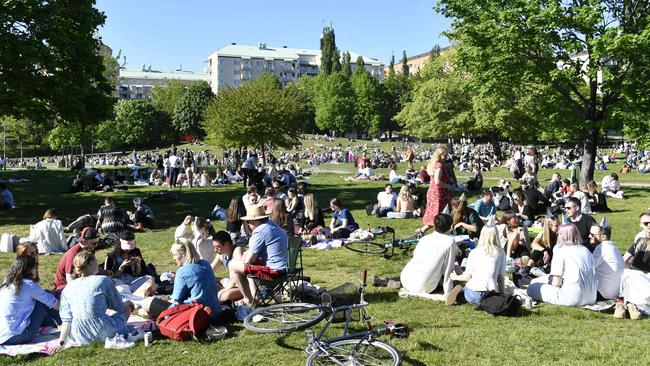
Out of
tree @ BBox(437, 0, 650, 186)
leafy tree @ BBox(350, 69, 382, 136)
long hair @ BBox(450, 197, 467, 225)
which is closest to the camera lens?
long hair @ BBox(450, 197, 467, 225)

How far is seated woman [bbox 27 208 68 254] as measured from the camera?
11.4 m

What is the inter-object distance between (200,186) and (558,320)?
21.7 metres

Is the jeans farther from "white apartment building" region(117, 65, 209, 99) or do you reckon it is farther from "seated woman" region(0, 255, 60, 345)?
"white apartment building" region(117, 65, 209, 99)

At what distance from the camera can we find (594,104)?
67.1 feet

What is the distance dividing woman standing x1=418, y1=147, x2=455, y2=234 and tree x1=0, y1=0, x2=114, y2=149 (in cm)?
1228

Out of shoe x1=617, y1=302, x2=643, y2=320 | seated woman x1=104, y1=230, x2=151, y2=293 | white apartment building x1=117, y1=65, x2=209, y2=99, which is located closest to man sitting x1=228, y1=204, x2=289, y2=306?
seated woman x1=104, y1=230, x2=151, y2=293

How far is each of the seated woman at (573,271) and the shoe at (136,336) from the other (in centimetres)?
529

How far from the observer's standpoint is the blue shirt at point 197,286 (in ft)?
21.6

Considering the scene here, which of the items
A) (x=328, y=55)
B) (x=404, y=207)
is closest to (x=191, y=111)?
(x=328, y=55)

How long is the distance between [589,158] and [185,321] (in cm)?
1843

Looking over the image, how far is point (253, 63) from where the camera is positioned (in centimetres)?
15250

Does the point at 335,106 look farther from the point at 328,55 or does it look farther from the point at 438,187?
the point at 438,187

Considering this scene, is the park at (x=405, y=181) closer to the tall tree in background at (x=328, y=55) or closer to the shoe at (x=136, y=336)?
the shoe at (x=136, y=336)

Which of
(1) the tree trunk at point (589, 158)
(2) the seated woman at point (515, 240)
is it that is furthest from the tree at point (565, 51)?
(2) the seated woman at point (515, 240)
